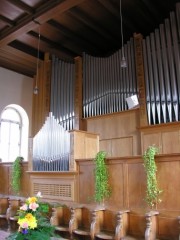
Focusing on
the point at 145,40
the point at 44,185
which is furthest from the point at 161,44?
the point at 44,185

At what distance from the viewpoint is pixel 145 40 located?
641 cm

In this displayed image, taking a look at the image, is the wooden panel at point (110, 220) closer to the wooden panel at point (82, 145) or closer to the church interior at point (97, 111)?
the church interior at point (97, 111)

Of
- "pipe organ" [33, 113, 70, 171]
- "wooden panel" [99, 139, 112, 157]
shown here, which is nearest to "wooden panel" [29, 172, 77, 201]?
"pipe organ" [33, 113, 70, 171]

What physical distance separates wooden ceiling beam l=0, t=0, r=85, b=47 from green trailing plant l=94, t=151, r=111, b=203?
9.88 ft

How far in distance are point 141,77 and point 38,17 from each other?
2543 millimetres

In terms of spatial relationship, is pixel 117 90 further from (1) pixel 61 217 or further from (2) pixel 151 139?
(1) pixel 61 217

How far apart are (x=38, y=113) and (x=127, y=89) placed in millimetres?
2805

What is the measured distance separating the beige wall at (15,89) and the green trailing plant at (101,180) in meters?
4.65

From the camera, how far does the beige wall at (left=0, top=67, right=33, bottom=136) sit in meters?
8.42

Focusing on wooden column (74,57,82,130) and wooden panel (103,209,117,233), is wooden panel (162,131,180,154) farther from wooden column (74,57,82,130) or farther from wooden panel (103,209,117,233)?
wooden column (74,57,82,130)

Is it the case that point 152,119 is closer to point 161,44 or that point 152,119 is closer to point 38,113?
point 161,44

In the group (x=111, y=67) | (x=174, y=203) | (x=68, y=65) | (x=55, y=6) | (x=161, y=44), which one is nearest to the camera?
(x=174, y=203)

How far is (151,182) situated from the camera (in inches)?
157

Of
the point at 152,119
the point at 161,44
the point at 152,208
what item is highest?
the point at 161,44
